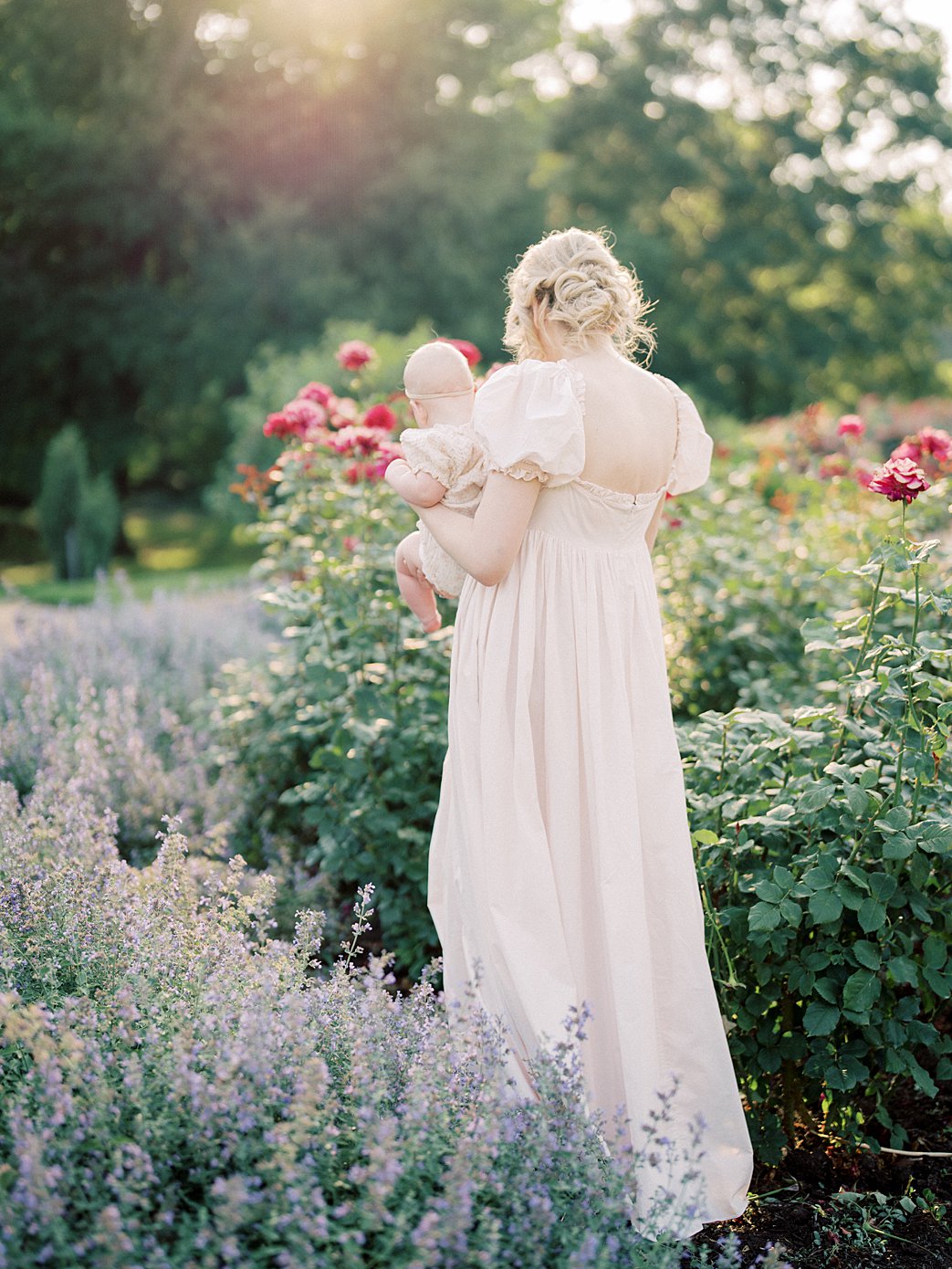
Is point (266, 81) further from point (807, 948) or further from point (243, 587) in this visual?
point (807, 948)

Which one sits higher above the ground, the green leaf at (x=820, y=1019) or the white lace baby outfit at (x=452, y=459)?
the white lace baby outfit at (x=452, y=459)

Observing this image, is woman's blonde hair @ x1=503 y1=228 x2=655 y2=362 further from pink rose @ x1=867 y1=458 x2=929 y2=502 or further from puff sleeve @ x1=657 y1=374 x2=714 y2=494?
pink rose @ x1=867 y1=458 x2=929 y2=502

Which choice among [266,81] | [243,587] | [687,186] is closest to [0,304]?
[266,81]

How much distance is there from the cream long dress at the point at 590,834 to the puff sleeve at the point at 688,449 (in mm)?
21

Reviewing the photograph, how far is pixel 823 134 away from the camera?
74.3 feet

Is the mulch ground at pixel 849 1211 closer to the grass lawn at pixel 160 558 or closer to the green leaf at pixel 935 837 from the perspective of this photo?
the green leaf at pixel 935 837

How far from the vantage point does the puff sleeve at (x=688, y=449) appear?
2334 mm

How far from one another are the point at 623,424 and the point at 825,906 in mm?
1059

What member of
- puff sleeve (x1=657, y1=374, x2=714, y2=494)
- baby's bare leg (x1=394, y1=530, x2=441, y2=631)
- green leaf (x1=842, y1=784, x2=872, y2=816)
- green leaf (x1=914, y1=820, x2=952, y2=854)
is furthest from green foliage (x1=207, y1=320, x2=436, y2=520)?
green leaf (x1=914, y1=820, x2=952, y2=854)

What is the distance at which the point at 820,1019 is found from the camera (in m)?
2.34

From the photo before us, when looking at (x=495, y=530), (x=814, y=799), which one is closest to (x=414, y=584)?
(x=495, y=530)

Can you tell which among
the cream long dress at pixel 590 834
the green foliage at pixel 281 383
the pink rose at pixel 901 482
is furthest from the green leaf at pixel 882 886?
the green foliage at pixel 281 383

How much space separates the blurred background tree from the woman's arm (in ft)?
49.5

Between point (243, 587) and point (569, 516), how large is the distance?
18.6ft
